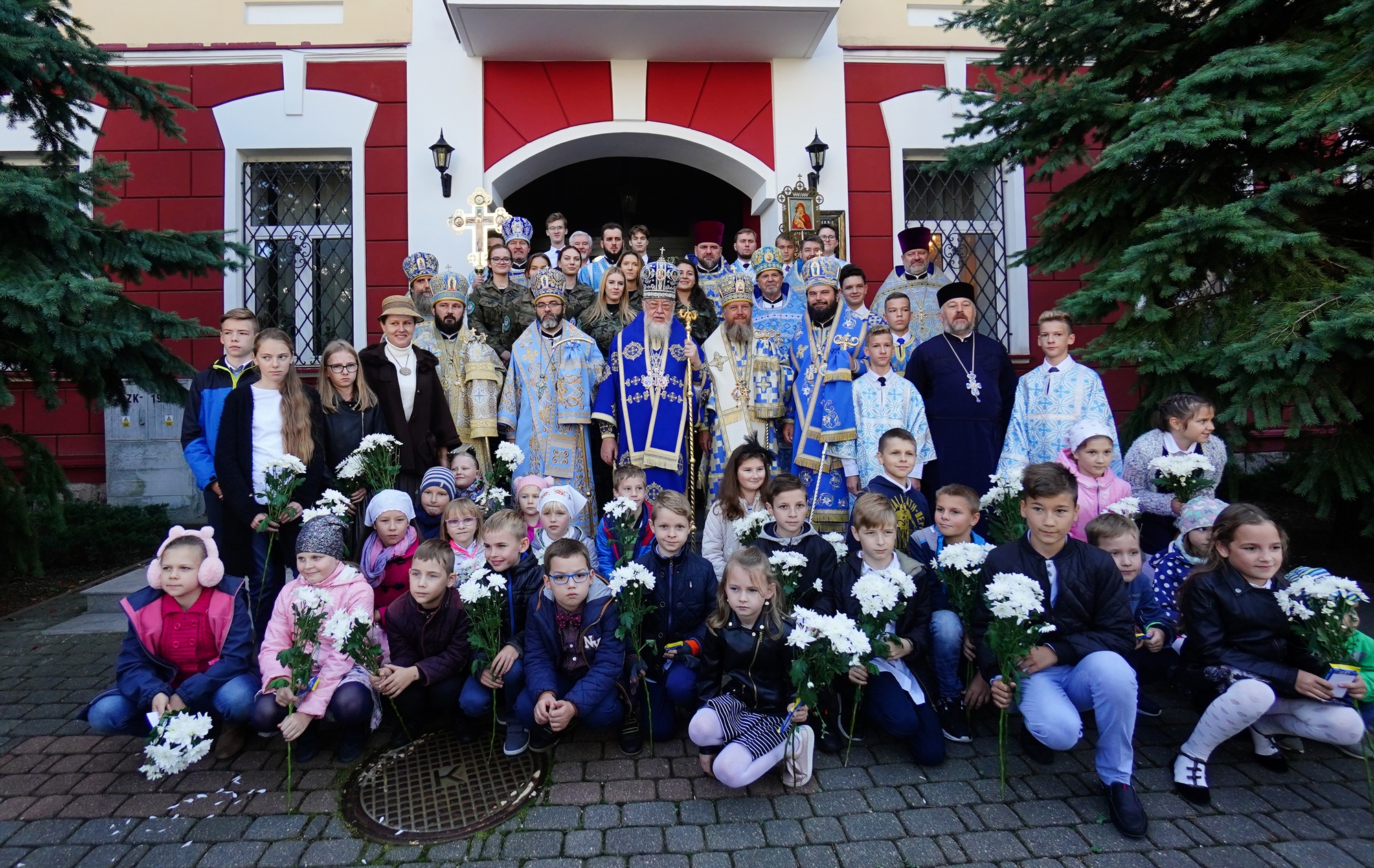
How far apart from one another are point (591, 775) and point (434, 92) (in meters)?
7.47

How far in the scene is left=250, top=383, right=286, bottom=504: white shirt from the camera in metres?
3.79

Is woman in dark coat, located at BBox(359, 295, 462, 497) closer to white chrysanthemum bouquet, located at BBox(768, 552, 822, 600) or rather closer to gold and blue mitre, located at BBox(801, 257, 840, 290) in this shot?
white chrysanthemum bouquet, located at BBox(768, 552, 822, 600)

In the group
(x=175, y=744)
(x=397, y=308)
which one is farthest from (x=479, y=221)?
(x=175, y=744)

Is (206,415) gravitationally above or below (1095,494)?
above

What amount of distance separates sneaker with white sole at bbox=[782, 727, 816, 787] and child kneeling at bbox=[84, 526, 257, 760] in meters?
2.24

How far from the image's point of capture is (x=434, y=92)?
26.3 ft

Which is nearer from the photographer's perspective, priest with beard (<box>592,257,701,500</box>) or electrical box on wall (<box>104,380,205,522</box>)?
priest with beard (<box>592,257,701,500</box>)

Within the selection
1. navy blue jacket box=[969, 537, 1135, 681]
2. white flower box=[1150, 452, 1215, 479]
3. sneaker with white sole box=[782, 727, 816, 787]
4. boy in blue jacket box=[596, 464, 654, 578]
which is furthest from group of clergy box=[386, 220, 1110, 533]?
sneaker with white sole box=[782, 727, 816, 787]

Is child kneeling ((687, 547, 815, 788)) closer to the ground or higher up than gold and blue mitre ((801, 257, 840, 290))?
closer to the ground

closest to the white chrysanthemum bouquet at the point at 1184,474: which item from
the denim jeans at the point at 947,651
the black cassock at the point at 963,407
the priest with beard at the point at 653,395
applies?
Result: the black cassock at the point at 963,407

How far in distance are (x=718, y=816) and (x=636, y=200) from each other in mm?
9880

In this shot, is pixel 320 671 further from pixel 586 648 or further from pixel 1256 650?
pixel 1256 650

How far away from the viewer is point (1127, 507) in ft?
12.0

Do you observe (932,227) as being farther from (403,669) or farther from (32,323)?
(32,323)
